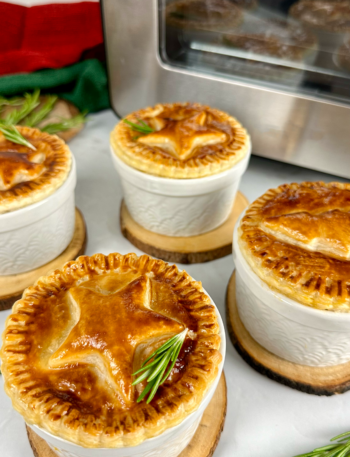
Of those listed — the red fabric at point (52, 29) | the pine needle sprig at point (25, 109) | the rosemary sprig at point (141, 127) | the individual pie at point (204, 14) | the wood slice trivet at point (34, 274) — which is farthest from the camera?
the red fabric at point (52, 29)

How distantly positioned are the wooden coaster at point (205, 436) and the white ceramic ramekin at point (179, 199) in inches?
21.0

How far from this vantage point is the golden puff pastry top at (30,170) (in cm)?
101

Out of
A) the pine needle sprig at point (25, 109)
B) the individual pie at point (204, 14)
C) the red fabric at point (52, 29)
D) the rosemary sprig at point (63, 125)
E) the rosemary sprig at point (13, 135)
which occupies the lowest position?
the rosemary sprig at point (63, 125)

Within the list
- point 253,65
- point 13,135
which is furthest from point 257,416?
point 253,65

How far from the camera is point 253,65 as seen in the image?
138 centimetres

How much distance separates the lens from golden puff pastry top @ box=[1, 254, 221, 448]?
24.6 inches

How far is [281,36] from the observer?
51.8 inches

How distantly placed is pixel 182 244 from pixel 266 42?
74 cm

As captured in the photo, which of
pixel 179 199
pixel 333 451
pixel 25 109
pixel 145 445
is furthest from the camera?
pixel 25 109

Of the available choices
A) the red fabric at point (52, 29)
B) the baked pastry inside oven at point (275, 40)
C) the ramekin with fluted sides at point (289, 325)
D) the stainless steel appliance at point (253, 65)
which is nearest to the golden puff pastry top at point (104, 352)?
the ramekin with fluted sides at point (289, 325)

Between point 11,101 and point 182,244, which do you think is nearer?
point 182,244

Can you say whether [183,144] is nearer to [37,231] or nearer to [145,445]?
[37,231]

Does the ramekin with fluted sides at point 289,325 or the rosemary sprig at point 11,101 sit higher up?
the rosemary sprig at point 11,101

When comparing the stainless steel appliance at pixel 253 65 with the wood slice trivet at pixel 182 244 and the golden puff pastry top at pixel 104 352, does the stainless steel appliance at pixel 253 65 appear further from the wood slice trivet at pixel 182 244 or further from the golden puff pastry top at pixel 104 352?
the golden puff pastry top at pixel 104 352
